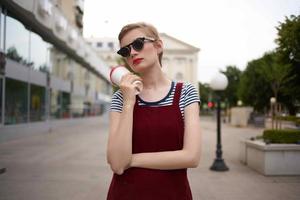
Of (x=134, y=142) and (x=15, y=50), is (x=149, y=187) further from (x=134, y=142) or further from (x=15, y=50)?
(x=15, y=50)

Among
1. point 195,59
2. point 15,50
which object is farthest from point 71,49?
point 195,59

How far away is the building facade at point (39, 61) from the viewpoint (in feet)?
54.5

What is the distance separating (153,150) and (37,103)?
21.7 m

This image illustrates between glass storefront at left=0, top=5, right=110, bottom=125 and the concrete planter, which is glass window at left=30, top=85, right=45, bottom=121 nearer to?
glass storefront at left=0, top=5, right=110, bottom=125

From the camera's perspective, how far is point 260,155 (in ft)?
29.2

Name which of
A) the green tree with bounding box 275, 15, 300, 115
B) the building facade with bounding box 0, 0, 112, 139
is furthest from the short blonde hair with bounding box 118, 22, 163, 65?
the building facade with bounding box 0, 0, 112, 139

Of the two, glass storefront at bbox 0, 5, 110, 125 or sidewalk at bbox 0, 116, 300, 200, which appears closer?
sidewalk at bbox 0, 116, 300, 200

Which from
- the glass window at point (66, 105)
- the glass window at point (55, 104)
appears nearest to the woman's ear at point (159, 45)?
the glass window at point (55, 104)

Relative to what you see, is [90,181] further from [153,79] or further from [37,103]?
[37,103]

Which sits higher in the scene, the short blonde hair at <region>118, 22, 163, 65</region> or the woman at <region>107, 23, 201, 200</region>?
the short blonde hair at <region>118, 22, 163, 65</region>

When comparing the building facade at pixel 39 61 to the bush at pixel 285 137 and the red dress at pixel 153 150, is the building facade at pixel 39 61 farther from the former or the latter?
the red dress at pixel 153 150

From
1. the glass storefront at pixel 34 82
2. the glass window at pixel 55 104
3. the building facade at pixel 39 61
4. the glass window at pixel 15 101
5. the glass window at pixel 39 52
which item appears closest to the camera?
the building facade at pixel 39 61

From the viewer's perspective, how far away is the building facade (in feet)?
54.5

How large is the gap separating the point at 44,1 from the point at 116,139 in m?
17.9
